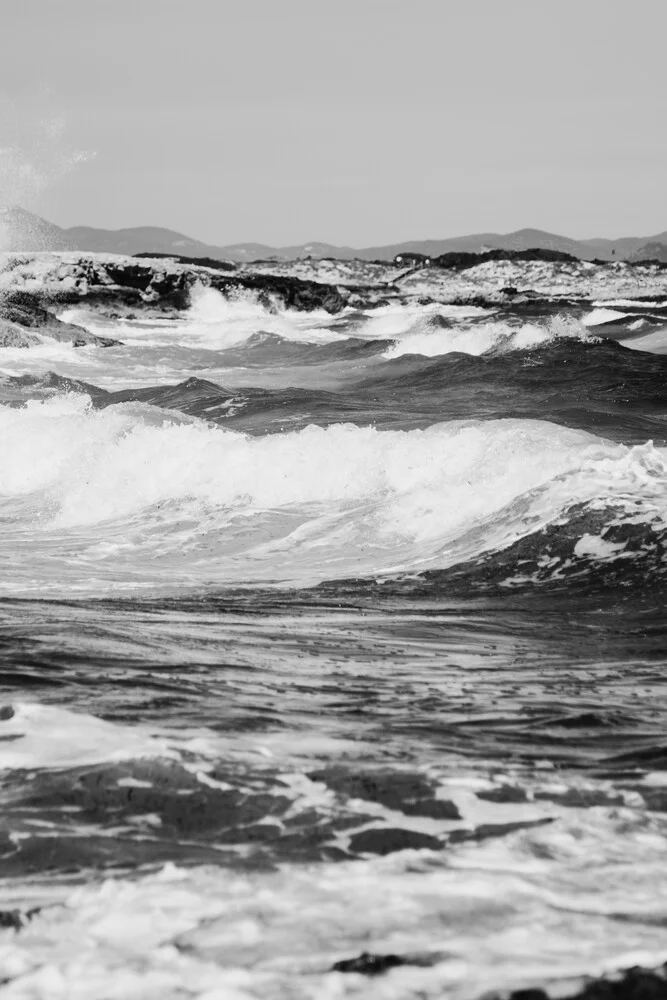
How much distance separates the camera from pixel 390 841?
3619 millimetres

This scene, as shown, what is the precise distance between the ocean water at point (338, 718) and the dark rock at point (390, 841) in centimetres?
1

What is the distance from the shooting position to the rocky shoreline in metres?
44.8

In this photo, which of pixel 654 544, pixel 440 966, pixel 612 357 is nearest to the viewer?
pixel 440 966

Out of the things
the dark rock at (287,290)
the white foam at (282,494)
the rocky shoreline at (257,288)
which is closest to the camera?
the white foam at (282,494)

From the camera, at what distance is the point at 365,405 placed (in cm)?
2469

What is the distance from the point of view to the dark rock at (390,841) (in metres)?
3.57

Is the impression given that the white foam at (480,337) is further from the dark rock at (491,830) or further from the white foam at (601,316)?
the dark rock at (491,830)

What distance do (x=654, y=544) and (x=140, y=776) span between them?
5877 mm

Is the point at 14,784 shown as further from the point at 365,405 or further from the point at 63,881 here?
the point at 365,405

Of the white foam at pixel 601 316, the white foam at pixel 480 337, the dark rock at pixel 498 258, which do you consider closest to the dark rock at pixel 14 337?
the white foam at pixel 480 337

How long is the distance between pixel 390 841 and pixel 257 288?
53.0m

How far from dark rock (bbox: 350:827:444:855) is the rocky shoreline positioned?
35.1 meters

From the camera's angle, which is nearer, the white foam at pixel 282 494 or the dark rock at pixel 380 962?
the dark rock at pixel 380 962

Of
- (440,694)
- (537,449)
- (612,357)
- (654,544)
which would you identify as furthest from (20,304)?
(440,694)
